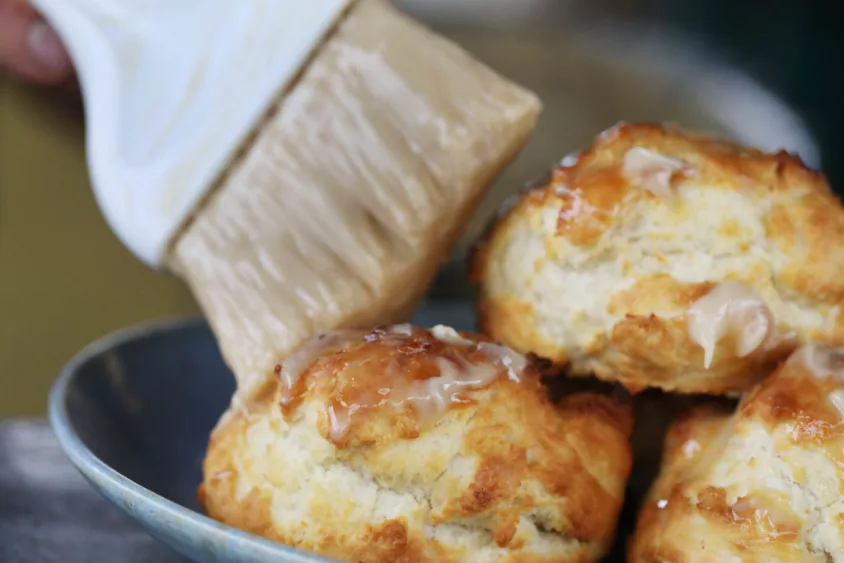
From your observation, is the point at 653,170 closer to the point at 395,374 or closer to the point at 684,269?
the point at 684,269

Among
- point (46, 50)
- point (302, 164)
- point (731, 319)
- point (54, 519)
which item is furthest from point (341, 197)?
point (46, 50)

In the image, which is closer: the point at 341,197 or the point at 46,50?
the point at 341,197

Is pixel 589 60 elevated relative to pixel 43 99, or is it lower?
elevated

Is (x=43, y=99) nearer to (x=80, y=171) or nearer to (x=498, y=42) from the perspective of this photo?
(x=80, y=171)

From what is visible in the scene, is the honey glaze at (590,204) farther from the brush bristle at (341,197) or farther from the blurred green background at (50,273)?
the blurred green background at (50,273)

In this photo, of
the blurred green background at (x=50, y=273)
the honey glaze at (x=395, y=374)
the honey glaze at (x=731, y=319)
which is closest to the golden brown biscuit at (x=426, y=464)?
the honey glaze at (x=395, y=374)

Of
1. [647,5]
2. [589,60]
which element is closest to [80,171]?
[589,60]
